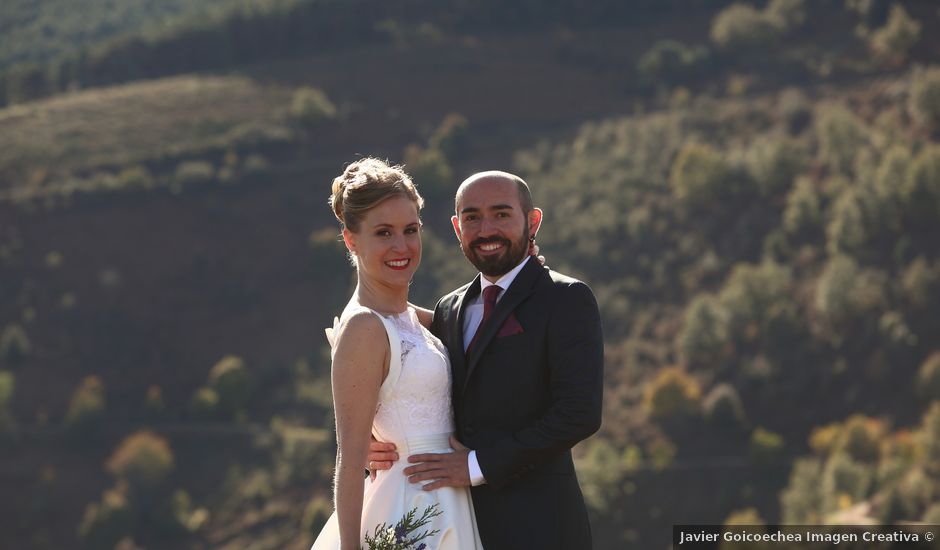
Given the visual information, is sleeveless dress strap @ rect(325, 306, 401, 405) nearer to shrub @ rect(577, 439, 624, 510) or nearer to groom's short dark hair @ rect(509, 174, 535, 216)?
groom's short dark hair @ rect(509, 174, 535, 216)

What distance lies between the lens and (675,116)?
60062 millimetres

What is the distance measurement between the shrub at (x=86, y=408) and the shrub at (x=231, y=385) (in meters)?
4.31

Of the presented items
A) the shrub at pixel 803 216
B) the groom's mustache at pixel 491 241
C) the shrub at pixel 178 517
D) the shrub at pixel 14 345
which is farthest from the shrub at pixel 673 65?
the groom's mustache at pixel 491 241

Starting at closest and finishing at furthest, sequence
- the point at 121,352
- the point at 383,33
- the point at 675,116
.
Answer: the point at 121,352
the point at 675,116
the point at 383,33

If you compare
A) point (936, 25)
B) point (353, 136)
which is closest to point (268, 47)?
point (353, 136)

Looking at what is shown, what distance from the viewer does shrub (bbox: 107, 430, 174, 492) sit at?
142 feet

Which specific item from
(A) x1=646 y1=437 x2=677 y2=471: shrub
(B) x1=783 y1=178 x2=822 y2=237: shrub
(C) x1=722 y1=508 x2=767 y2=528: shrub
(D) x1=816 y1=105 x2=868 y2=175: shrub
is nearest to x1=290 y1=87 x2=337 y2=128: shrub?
(D) x1=816 y1=105 x2=868 y2=175: shrub

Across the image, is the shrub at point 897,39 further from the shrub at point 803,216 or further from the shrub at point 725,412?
the shrub at point 725,412

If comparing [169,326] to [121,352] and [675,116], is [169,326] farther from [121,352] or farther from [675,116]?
[675,116]

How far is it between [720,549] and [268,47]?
5039cm

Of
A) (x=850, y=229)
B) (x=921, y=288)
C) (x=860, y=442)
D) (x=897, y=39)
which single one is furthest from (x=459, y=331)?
(x=897, y=39)

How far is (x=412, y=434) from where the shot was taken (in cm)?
594

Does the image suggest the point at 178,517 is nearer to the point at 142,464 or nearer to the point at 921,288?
the point at 142,464

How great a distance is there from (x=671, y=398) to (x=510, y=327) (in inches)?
1427
